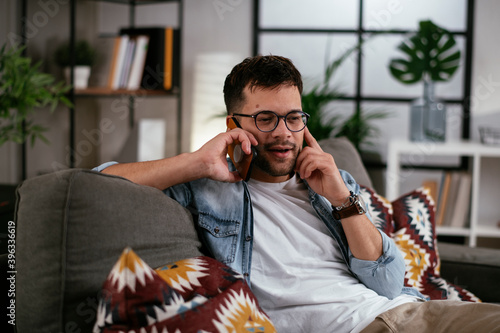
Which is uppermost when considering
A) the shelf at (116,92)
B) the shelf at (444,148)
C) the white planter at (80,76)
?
the white planter at (80,76)

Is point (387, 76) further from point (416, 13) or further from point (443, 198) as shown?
point (443, 198)

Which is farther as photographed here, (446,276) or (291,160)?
→ (446,276)

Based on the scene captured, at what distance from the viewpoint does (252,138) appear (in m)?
1.35

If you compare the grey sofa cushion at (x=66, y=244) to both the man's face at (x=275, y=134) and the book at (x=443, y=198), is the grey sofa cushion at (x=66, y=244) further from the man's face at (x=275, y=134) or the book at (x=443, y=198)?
the book at (x=443, y=198)

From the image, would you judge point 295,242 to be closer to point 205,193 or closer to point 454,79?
point 205,193

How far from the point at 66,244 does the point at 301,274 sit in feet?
1.87

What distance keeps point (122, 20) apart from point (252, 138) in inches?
99.8

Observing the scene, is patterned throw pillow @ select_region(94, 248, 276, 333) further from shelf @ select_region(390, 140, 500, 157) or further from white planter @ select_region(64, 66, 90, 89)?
white planter @ select_region(64, 66, 90, 89)

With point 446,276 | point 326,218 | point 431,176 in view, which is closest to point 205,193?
point 326,218

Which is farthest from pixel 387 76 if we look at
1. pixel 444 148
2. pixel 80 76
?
pixel 80 76

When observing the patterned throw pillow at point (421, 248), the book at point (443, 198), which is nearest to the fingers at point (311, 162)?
the patterned throw pillow at point (421, 248)

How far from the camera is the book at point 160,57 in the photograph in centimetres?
318

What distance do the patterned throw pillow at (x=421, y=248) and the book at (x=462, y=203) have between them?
1.36 m

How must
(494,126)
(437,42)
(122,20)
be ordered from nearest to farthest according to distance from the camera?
(437,42)
(494,126)
(122,20)
